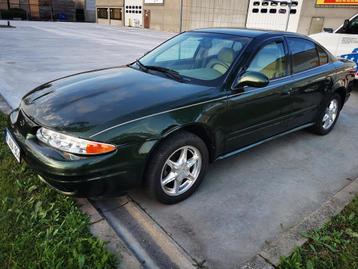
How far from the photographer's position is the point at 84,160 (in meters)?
2.19

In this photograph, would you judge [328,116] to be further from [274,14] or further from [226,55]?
[274,14]

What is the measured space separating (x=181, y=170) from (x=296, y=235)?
42.7 inches

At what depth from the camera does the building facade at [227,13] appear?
67.0 feet

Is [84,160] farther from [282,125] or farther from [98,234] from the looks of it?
[282,125]

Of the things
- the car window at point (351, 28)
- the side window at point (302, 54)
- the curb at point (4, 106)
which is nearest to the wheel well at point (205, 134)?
the side window at point (302, 54)

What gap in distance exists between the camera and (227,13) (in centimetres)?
2928

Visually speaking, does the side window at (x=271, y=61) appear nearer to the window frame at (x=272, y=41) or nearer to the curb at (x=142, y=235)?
the window frame at (x=272, y=41)

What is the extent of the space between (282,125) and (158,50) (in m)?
1.80

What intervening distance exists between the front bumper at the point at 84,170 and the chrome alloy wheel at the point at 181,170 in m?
0.33

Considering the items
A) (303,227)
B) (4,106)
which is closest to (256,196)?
(303,227)

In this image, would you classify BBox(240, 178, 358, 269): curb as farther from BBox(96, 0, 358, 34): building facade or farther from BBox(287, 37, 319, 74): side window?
BBox(96, 0, 358, 34): building facade

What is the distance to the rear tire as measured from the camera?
14.6 feet

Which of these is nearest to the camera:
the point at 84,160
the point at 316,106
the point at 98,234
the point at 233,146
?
the point at 84,160

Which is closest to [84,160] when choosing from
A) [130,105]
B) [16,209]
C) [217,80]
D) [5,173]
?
[130,105]
